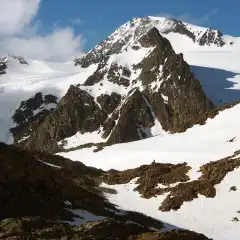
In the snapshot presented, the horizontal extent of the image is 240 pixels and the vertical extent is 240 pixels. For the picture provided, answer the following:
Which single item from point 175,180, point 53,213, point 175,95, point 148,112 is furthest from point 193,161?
point 175,95

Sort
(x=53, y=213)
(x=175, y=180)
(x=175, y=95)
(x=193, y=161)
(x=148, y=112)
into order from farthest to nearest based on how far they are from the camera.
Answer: (x=175, y=95) < (x=148, y=112) < (x=193, y=161) < (x=175, y=180) < (x=53, y=213)

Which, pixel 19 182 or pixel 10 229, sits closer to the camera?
pixel 10 229

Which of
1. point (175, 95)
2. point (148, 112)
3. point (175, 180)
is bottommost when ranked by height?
point (175, 180)

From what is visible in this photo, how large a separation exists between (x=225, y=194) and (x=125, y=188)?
36.9ft

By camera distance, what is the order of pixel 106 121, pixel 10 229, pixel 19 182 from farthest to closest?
1. pixel 106 121
2. pixel 19 182
3. pixel 10 229

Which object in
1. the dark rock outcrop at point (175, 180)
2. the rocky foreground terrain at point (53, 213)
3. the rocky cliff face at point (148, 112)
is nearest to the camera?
the rocky foreground terrain at point (53, 213)

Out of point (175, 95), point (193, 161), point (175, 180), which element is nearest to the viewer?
point (175, 180)

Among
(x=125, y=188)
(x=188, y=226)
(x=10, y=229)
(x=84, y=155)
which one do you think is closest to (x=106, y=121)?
(x=84, y=155)

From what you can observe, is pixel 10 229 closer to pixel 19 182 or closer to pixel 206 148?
pixel 19 182

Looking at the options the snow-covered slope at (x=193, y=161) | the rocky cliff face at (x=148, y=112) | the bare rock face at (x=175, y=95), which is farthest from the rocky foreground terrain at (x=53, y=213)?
the bare rock face at (x=175, y=95)

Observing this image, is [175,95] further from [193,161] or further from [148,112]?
[193,161]

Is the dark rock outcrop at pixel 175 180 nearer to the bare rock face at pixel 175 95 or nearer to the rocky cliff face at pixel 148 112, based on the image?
the rocky cliff face at pixel 148 112

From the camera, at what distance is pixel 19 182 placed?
31.9m

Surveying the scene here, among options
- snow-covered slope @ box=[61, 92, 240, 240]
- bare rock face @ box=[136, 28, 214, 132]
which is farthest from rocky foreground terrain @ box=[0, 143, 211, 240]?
bare rock face @ box=[136, 28, 214, 132]
